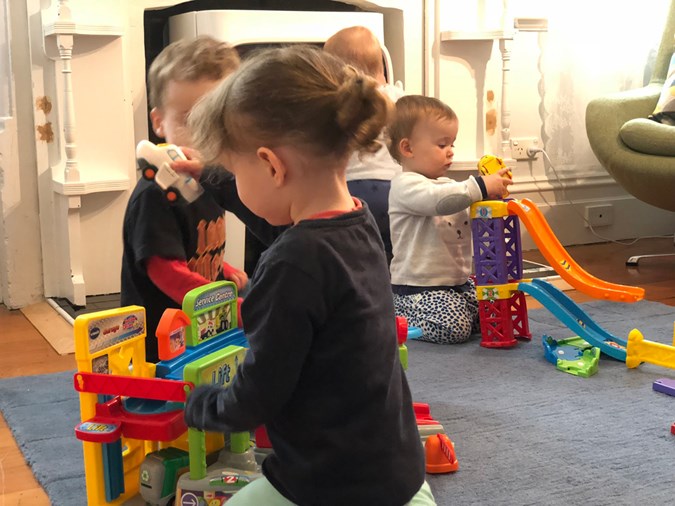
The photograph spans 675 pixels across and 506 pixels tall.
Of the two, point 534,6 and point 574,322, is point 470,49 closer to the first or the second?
point 534,6

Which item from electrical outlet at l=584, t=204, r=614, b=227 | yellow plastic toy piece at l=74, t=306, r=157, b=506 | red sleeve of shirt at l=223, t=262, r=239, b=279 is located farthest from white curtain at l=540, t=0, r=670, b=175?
yellow plastic toy piece at l=74, t=306, r=157, b=506

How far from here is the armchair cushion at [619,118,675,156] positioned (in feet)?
9.41

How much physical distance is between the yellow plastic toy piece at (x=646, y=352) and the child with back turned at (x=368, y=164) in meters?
0.72

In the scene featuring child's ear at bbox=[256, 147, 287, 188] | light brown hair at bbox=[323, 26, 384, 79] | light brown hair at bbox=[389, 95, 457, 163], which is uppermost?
light brown hair at bbox=[323, 26, 384, 79]

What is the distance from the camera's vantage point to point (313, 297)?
2.97ft

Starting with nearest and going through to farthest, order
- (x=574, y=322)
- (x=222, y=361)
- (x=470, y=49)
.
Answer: (x=222, y=361) < (x=574, y=322) < (x=470, y=49)

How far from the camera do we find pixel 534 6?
3.52 m

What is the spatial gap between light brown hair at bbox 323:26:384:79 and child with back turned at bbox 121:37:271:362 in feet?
3.07

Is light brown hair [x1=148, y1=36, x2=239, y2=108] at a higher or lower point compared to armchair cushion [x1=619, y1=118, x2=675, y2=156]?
higher

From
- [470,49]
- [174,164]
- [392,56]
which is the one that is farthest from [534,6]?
[174,164]

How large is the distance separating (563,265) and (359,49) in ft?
2.62

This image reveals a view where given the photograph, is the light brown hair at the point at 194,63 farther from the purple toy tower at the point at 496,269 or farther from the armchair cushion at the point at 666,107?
the armchair cushion at the point at 666,107

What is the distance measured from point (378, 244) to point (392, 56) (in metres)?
2.39

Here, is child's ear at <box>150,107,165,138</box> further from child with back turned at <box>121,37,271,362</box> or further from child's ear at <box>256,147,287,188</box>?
child's ear at <box>256,147,287,188</box>
